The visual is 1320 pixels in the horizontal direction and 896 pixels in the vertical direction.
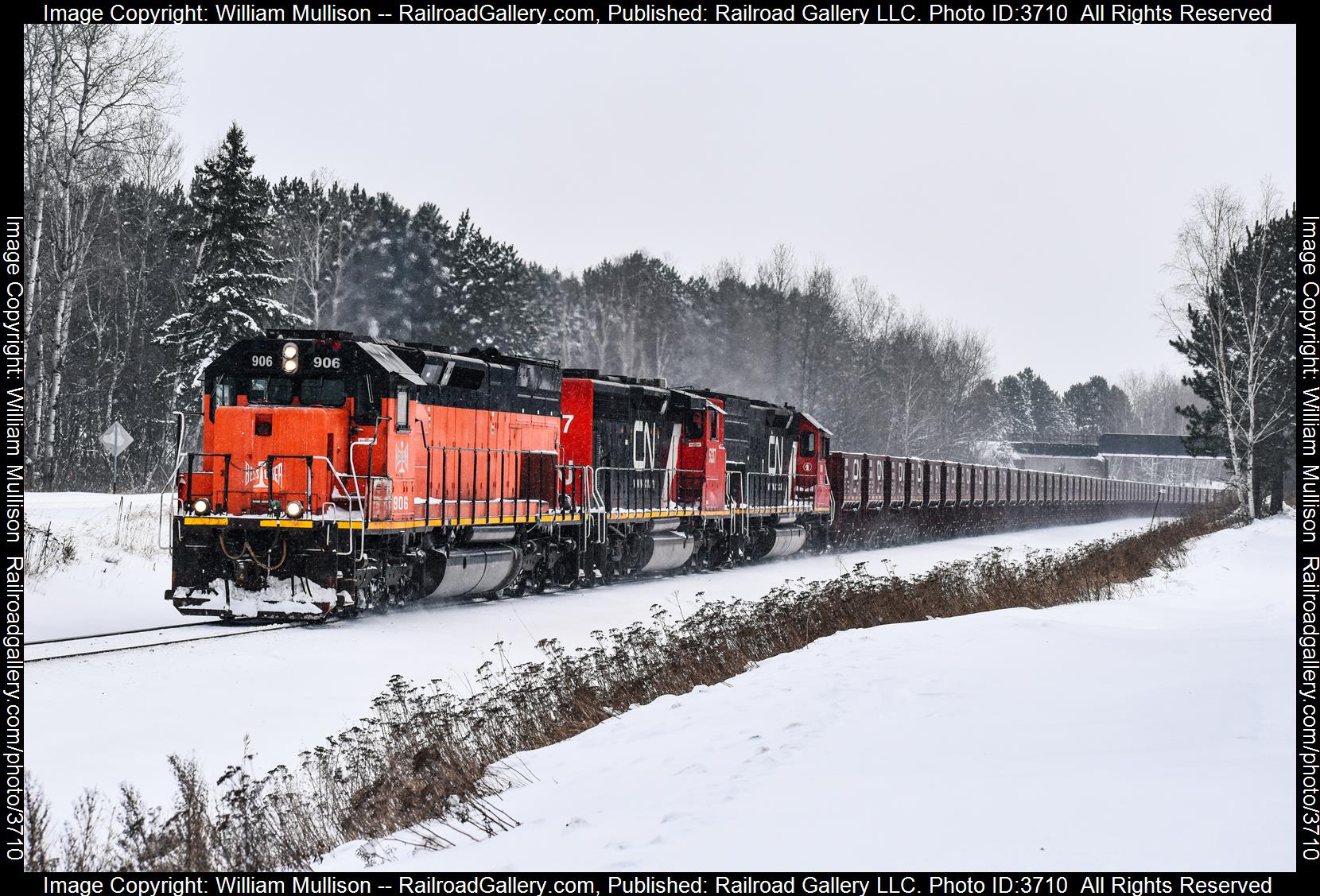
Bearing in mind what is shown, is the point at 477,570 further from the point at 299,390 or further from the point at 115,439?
the point at 115,439

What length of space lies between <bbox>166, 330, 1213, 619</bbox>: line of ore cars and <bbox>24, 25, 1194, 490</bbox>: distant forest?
14717mm

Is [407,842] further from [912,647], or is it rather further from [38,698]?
[912,647]

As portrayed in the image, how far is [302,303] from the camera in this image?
52.2 meters

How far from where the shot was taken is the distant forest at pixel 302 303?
29812mm

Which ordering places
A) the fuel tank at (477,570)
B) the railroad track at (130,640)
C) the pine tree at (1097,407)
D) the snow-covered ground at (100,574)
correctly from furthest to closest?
1. the pine tree at (1097,407)
2. the fuel tank at (477,570)
3. the snow-covered ground at (100,574)
4. the railroad track at (130,640)

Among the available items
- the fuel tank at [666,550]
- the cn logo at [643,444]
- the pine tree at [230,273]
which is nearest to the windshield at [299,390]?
the cn logo at [643,444]

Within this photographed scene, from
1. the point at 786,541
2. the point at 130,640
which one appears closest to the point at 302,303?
the point at 786,541

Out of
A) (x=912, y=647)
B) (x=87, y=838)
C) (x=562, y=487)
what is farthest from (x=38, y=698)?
(x=562, y=487)

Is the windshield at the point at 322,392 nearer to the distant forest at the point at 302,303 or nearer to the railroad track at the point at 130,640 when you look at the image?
the railroad track at the point at 130,640

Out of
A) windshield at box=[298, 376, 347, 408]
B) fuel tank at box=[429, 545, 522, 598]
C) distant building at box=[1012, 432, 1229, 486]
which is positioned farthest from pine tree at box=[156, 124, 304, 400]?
distant building at box=[1012, 432, 1229, 486]

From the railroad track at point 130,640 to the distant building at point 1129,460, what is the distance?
117m

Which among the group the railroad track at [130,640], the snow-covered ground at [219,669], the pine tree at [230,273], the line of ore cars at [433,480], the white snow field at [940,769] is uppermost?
the pine tree at [230,273]

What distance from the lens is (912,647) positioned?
10.8 metres
